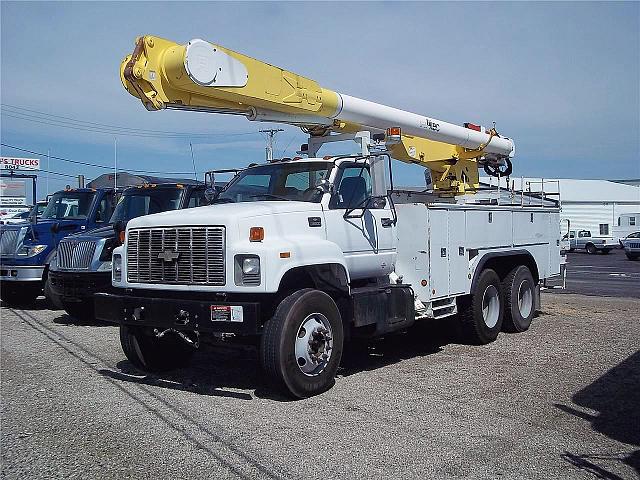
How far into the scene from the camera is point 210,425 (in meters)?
5.88

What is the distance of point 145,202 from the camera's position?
12.2m

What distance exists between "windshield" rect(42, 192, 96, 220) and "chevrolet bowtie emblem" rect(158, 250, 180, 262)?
7525mm

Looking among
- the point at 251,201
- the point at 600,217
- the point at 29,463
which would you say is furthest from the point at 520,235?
the point at 600,217

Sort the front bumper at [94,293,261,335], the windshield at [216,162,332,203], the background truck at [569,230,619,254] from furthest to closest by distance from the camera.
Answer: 1. the background truck at [569,230,619,254]
2. the windshield at [216,162,332,203]
3. the front bumper at [94,293,261,335]

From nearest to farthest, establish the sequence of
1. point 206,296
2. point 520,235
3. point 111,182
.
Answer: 1. point 206,296
2. point 520,235
3. point 111,182

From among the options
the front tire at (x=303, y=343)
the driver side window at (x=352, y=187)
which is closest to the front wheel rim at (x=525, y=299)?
the driver side window at (x=352, y=187)

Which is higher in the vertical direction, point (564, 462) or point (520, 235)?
point (520, 235)

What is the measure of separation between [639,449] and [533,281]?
6337 mm

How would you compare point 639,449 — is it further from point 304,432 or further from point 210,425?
point 210,425

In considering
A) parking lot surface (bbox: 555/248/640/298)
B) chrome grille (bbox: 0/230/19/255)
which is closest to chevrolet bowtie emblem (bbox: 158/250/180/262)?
chrome grille (bbox: 0/230/19/255)

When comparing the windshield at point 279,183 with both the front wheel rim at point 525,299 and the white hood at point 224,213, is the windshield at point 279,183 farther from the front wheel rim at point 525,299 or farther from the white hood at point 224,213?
the front wheel rim at point 525,299

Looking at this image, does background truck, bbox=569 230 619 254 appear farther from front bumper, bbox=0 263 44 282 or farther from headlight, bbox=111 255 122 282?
headlight, bbox=111 255 122 282

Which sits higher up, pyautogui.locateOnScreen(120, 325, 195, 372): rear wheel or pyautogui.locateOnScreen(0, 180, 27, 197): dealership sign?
pyautogui.locateOnScreen(0, 180, 27, 197): dealership sign

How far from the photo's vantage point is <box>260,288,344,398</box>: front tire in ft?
21.1
